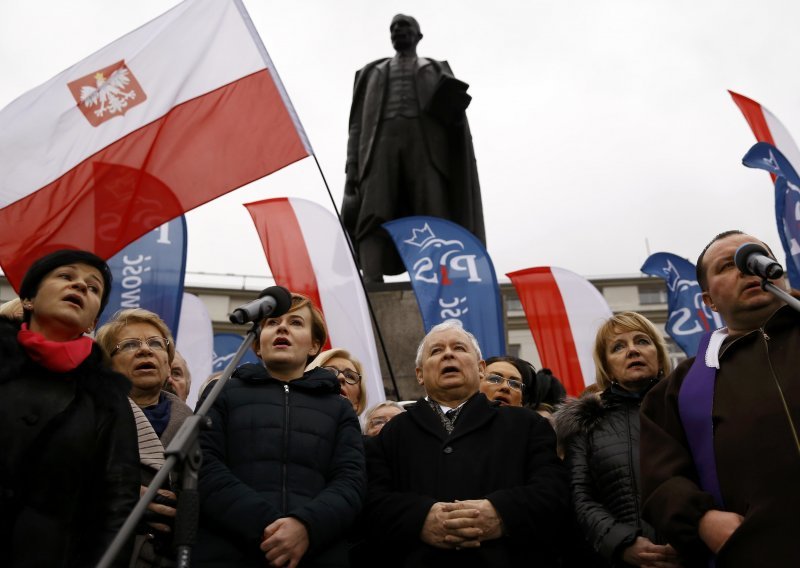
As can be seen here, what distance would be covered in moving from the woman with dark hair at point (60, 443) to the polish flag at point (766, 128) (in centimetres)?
843

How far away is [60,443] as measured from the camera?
2.58m

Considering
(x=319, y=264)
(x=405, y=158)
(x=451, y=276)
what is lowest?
(x=451, y=276)

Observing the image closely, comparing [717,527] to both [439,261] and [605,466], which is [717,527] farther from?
[439,261]

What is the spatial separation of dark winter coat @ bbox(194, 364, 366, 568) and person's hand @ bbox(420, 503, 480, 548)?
12.0 inches

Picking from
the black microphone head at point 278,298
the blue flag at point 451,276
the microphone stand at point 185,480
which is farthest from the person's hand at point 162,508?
the blue flag at point 451,276

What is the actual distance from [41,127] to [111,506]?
3.56 meters

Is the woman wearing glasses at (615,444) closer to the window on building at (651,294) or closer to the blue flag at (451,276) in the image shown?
the blue flag at (451,276)

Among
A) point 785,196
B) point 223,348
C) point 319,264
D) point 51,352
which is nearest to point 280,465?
point 51,352

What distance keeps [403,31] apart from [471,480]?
6.84 metres

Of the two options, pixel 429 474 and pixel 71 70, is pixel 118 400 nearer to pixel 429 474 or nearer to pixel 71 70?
pixel 429 474

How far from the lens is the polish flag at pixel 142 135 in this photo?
16.8ft

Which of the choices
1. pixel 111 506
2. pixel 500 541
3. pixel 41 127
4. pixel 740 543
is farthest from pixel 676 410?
pixel 41 127

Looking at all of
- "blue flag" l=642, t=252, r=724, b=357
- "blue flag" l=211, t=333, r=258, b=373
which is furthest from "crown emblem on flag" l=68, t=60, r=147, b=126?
"blue flag" l=642, t=252, r=724, b=357

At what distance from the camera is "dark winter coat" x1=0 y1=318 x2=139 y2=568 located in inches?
96.2
